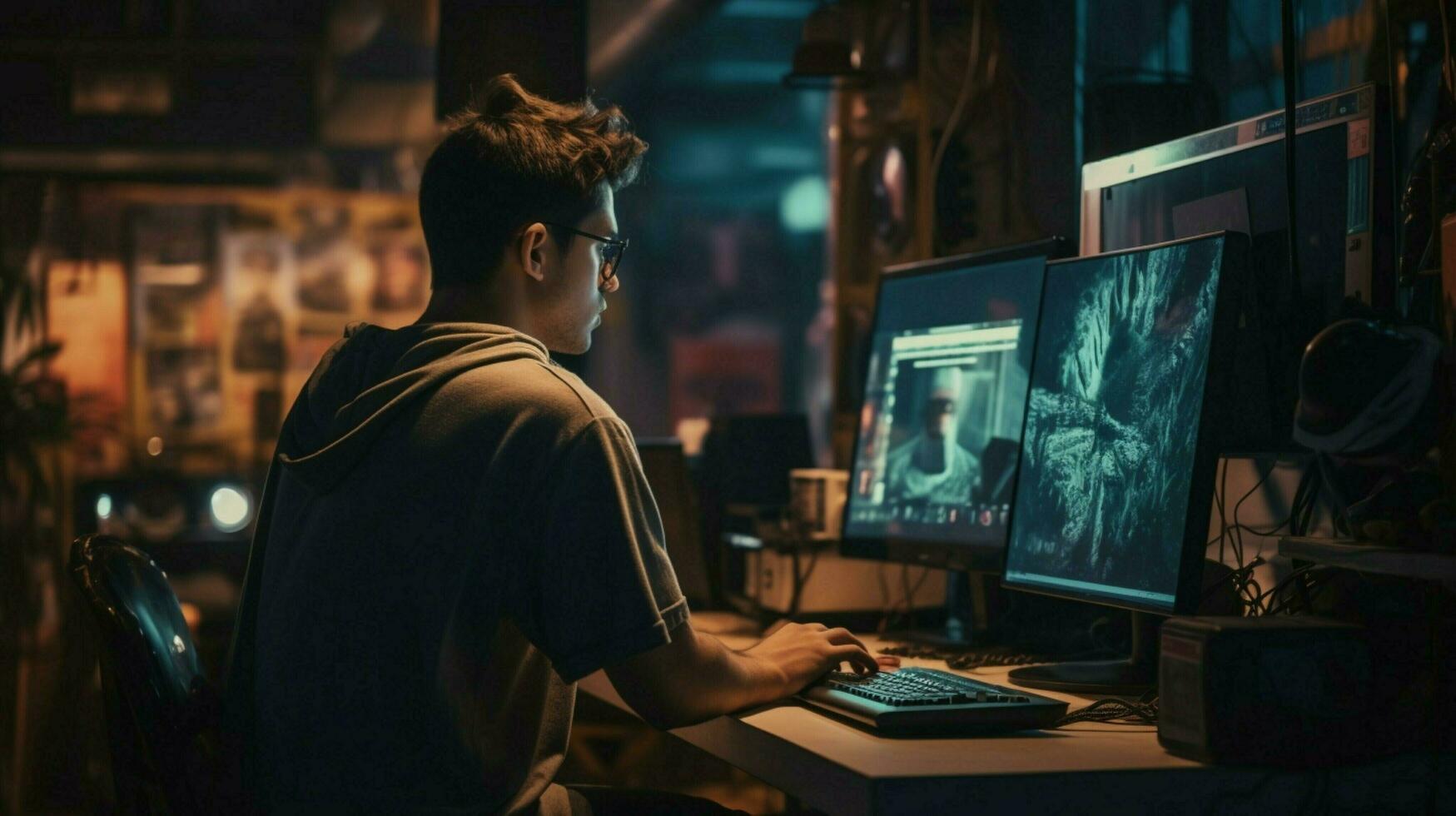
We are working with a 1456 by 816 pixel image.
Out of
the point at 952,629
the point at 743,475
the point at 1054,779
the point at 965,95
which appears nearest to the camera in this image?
the point at 1054,779

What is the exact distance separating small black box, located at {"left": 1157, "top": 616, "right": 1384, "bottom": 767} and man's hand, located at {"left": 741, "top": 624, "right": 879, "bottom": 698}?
16.2 inches

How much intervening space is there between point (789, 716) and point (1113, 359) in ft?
1.82

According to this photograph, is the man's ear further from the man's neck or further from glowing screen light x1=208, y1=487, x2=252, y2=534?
glowing screen light x1=208, y1=487, x2=252, y2=534

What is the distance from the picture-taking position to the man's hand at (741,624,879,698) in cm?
159

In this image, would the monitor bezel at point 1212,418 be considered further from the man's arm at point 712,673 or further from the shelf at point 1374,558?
the man's arm at point 712,673

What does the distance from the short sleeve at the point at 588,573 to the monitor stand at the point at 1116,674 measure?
2.08 ft

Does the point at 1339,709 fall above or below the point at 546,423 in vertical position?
below

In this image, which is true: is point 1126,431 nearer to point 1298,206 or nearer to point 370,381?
point 1298,206

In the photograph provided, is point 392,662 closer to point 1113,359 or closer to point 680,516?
point 1113,359

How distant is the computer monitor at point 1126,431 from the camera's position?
5.08 ft

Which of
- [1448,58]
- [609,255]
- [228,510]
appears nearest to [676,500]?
[609,255]

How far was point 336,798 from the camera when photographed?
136cm

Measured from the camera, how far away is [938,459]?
7.11ft

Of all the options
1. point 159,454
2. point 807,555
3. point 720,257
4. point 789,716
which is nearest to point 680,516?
point 807,555
